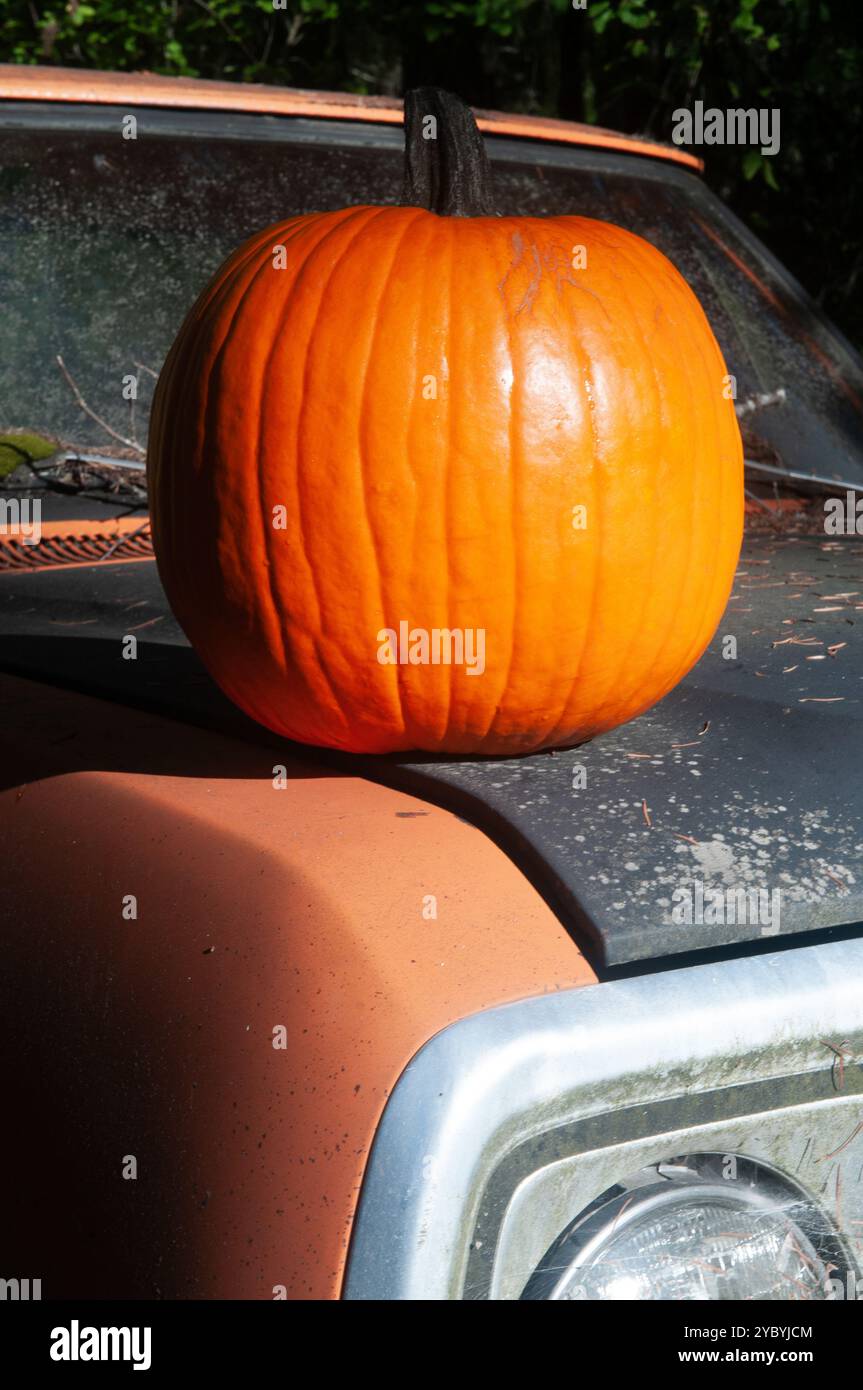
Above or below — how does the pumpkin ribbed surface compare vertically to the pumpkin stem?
below

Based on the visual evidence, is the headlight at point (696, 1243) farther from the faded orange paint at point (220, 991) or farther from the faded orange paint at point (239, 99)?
the faded orange paint at point (239, 99)

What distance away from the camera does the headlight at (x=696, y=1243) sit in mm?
1161

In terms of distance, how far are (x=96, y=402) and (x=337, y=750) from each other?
41.2 inches

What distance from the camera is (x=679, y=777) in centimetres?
143

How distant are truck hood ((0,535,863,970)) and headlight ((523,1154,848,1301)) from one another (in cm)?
20

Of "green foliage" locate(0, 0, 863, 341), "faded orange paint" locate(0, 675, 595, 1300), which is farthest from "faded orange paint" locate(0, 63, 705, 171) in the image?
"green foliage" locate(0, 0, 863, 341)

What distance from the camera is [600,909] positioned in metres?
1.18

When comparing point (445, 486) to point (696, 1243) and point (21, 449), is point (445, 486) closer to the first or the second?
point (696, 1243)

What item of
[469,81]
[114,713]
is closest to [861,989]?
[114,713]

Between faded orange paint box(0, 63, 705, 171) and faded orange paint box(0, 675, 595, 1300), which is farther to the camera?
faded orange paint box(0, 63, 705, 171)

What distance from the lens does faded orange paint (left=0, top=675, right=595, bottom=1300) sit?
1.13 meters

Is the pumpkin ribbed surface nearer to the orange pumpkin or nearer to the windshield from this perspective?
the orange pumpkin

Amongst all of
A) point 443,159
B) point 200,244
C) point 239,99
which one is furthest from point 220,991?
point 239,99

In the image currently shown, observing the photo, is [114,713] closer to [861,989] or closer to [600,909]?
[600,909]
